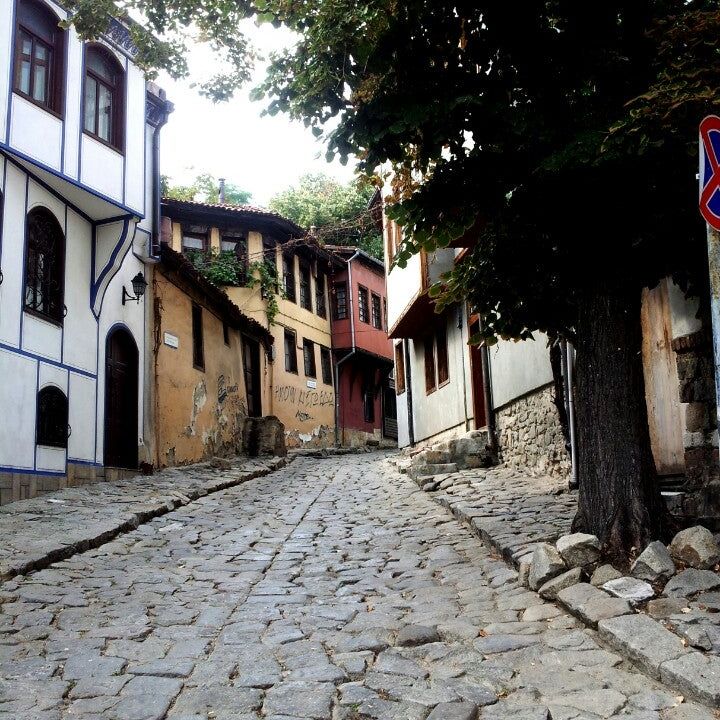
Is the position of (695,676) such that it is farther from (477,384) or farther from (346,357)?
(346,357)

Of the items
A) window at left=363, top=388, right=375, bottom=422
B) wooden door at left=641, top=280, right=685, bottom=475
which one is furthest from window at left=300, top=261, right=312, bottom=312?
wooden door at left=641, top=280, right=685, bottom=475

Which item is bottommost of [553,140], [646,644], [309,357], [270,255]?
[646,644]

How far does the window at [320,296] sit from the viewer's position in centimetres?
3170

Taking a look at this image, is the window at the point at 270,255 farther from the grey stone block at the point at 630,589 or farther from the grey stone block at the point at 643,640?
the grey stone block at the point at 643,640

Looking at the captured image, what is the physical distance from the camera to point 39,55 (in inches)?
476

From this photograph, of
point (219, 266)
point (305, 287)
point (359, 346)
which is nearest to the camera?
point (219, 266)

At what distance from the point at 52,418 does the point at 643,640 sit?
33.1ft

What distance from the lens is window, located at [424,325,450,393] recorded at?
17.3 metres

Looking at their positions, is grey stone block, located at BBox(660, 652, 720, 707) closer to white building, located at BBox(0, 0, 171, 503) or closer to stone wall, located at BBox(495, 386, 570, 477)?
stone wall, located at BBox(495, 386, 570, 477)

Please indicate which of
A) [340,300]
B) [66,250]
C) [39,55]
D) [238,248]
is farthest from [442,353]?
[340,300]

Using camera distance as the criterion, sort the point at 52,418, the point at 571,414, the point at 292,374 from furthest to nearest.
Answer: the point at 292,374 < the point at 52,418 < the point at 571,414

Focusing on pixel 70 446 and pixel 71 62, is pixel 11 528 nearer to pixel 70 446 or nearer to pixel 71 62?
pixel 70 446

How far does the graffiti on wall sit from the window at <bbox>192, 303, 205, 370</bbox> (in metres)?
7.51

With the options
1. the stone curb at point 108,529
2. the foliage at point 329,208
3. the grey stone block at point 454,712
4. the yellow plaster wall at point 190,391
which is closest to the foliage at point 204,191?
the foliage at point 329,208
